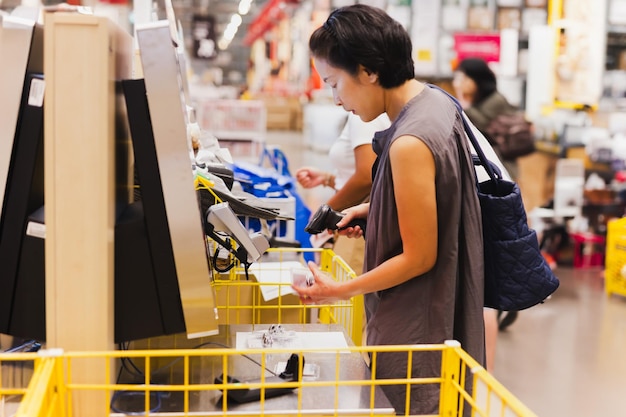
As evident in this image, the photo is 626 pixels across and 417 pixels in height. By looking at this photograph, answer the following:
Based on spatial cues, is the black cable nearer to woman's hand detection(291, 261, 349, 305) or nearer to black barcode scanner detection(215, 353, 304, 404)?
black barcode scanner detection(215, 353, 304, 404)

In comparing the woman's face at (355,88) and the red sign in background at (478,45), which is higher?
the red sign in background at (478,45)

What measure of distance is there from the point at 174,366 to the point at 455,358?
570 mm

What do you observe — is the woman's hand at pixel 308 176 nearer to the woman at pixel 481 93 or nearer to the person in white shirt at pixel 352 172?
the person in white shirt at pixel 352 172

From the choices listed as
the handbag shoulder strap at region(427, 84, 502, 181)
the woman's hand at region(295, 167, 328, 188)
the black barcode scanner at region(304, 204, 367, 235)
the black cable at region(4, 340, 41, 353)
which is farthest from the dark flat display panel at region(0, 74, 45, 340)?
the woman's hand at region(295, 167, 328, 188)

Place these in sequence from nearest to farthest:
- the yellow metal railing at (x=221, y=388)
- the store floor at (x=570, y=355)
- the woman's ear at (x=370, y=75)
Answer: the yellow metal railing at (x=221, y=388) < the woman's ear at (x=370, y=75) < the store floor at (x=570, y=355)

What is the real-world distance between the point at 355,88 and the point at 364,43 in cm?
11

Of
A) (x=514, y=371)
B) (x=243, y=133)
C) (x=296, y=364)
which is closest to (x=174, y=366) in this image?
(x=296, y=364)

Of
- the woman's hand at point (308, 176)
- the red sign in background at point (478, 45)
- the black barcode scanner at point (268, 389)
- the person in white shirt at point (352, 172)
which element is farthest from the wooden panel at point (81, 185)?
the red sign in background at point (478, 45)

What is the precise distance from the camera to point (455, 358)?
1.20m

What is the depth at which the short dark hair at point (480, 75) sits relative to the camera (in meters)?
4.63

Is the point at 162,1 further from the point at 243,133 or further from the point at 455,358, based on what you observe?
the point at 243,133

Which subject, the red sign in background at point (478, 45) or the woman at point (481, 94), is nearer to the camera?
the woman at point (481, 94)

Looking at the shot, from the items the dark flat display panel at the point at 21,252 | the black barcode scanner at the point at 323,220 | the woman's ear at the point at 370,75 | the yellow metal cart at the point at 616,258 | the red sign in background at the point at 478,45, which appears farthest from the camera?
the red sign in background at the point at 478,45

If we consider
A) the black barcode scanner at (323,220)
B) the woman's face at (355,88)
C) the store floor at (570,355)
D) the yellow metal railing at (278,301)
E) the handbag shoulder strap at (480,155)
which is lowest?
the store floor at (570,355)
